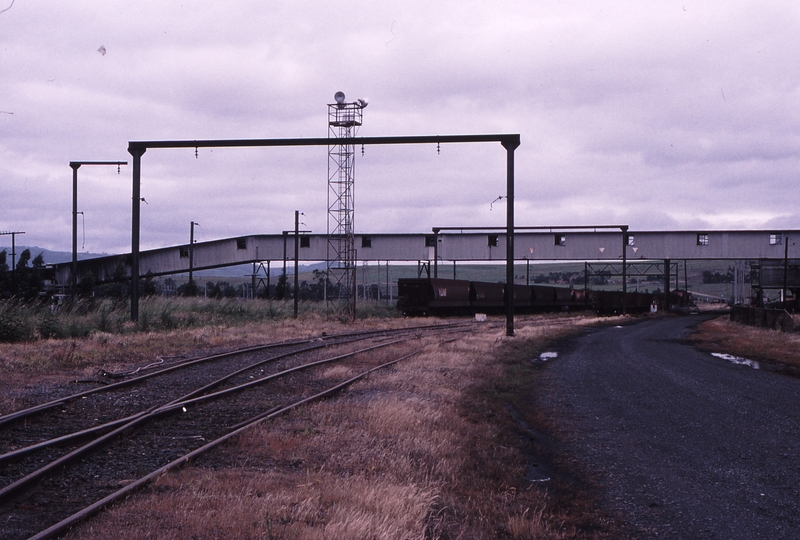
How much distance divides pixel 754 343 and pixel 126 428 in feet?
86.3

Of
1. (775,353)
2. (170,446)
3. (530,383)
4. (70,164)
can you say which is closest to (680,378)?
(530,383)

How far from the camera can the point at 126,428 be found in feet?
26.9

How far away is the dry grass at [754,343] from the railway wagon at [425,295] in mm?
16270

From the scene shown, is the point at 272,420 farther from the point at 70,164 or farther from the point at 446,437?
the point at 70,164

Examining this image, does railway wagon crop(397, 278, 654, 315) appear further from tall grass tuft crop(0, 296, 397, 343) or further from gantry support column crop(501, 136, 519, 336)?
gantry support column crop(501, 136, 519, 336)

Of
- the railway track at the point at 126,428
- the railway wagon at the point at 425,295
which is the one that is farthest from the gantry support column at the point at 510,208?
the railway wagon at the point at 425,295

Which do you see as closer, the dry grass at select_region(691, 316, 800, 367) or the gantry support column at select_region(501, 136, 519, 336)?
the dry grass at select_region(691, 316, 800, 367)

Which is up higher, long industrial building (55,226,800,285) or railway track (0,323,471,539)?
long industrial building (55,226,800,285)

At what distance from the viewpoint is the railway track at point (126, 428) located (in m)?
5.62

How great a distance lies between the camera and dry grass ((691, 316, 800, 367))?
22572 millimetres

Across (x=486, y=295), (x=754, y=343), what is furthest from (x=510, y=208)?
(x=486, y=295)

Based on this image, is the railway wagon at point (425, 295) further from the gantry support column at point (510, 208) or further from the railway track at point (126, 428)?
the railway track at point (126, 428)

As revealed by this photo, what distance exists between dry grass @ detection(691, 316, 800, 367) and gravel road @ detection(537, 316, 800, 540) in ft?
16.2

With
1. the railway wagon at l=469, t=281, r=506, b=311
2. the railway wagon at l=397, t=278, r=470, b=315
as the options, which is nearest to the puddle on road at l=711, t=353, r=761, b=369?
the railway wagon at l=397, t=278, r=470, b=315
